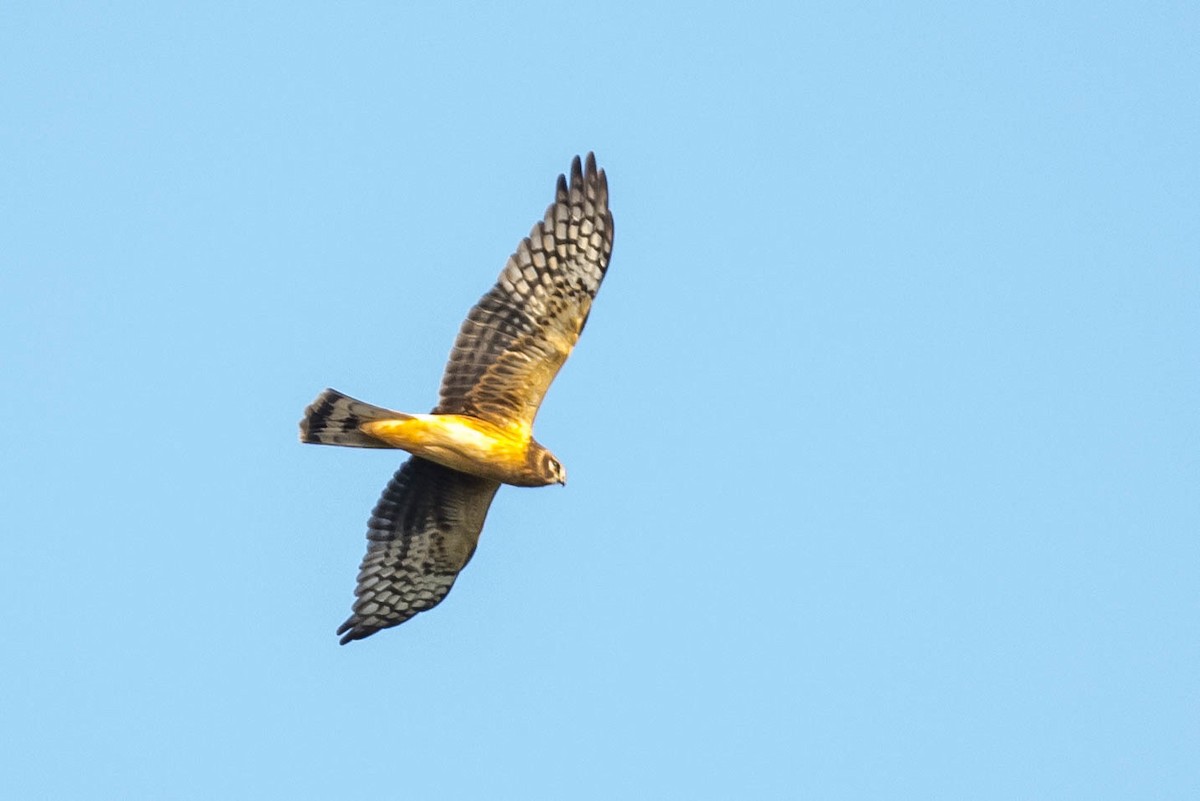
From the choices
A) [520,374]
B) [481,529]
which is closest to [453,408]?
[520,374]

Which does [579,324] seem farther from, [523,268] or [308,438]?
[308,438]

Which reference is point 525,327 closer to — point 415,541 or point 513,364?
point 513,364

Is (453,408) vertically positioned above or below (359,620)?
above

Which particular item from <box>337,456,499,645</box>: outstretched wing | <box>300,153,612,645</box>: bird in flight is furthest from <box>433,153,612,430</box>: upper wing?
<box>337,456,499,645</box>: outstretched wing

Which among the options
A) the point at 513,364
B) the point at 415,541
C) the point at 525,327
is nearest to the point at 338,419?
the point at 513,364

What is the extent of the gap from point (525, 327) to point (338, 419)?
1546 millimetres

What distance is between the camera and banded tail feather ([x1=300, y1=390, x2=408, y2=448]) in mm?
14367

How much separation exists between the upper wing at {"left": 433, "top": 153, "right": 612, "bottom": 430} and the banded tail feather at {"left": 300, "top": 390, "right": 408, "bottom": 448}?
19.7 inches

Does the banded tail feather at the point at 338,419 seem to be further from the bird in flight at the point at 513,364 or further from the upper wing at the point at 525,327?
the upper wing at the point at 525,327

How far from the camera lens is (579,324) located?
14.5 meters

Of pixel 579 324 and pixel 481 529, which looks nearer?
pixel 579 324

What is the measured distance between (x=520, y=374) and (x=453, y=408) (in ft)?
1.84

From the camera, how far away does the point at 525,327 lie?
571 inches

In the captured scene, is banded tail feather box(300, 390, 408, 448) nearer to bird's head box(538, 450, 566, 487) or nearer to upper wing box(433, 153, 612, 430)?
upper wing box(433, 153, 612, 430)
